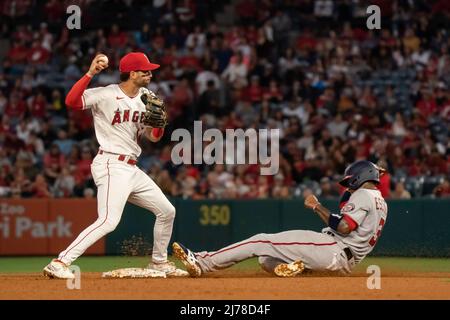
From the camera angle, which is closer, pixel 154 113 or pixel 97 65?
pixel 97 65

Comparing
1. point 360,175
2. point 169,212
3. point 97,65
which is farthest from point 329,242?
point 97,65

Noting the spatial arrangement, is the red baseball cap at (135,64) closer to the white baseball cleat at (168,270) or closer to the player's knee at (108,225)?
the player's knee at (108,225)

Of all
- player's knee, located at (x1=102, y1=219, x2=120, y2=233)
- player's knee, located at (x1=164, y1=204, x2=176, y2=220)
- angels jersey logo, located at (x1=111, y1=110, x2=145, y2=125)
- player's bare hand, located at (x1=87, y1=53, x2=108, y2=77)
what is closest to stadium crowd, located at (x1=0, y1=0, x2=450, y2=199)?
player's knee, located at (x1=164, y1=204, x2=176, y2=220)

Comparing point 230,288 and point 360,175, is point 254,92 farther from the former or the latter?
point 230,288

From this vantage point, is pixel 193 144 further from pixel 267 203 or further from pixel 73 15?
pixel 73 15

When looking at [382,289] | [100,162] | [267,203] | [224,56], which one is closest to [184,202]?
[267,203]

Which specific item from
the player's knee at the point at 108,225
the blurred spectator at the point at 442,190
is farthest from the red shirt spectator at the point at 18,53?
the player's knee at the point at 108,225
